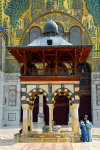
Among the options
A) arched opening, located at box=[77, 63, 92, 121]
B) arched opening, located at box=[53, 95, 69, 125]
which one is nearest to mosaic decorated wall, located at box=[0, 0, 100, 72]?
arched opening, located at box=[77, 63, 92, 121]

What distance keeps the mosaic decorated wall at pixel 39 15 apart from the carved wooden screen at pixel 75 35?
468 millimetres

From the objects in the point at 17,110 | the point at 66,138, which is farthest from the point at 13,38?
the point at 66,138

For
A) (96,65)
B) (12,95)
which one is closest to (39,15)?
(96,65)

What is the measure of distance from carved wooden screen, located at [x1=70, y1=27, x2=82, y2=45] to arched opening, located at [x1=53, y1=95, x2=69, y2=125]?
19.9 ft

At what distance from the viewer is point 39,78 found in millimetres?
14398

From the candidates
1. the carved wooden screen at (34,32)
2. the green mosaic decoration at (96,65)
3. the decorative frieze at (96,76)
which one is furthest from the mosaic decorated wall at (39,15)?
the decorative frieze at (96,76)

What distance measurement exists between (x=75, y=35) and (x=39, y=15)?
436cm

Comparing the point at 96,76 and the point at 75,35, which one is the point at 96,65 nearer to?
the point at 96,76

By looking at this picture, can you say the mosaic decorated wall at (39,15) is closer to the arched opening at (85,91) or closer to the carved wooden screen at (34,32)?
the carved wooden screen at (34,32)

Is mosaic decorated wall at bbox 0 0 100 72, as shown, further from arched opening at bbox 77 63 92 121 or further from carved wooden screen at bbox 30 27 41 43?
arched opening at bbox 77 63 92 121

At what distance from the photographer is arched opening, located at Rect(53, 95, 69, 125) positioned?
2486cm

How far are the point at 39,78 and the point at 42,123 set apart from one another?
10791mm

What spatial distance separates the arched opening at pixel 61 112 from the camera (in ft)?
81.6

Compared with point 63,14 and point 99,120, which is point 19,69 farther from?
point 99,120
